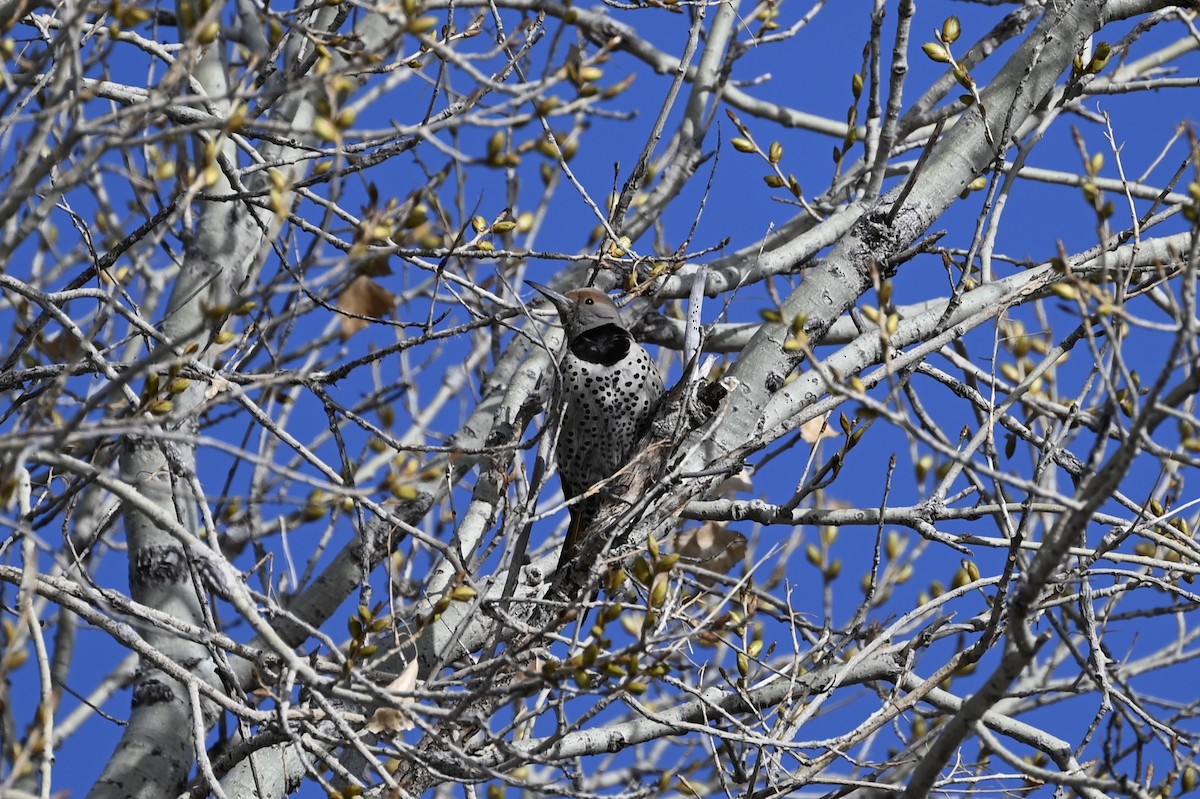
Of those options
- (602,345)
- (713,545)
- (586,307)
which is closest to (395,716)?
(713,545)

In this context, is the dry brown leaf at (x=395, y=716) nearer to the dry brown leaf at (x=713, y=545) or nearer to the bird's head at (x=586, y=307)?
the dry brown leaf at (x=713, y=545)

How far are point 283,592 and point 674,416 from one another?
2.39 meters

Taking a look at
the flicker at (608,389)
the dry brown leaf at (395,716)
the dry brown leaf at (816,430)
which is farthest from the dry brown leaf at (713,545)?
the dry brown leaf at (395,716)

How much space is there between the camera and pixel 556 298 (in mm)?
5332

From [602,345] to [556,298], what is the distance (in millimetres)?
646

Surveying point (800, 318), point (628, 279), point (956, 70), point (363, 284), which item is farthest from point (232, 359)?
point (956, 70)

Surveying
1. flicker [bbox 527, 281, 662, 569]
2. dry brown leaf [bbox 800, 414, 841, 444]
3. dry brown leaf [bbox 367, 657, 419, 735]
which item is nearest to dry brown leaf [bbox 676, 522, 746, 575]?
dry brown leaf [bbox 800, 414, 841, 444]

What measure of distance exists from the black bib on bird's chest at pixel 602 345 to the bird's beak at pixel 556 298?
1.39 ft

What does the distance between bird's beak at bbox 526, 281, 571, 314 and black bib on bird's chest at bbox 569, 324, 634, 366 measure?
423 millimetres

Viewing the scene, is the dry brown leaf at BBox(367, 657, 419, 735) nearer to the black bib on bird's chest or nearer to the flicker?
the flicker

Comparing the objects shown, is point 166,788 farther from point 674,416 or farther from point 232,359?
point 674,416

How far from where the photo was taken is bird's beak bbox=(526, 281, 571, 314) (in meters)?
5.33

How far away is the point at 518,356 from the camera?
5.71 meters

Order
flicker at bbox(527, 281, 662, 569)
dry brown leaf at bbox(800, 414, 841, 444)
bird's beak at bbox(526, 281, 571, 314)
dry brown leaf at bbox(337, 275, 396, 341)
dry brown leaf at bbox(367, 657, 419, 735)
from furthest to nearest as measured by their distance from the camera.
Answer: flicker at bbox(527, 281, 662, 569), bird's beak at bbox(526, 281, 571, 314), dry brown leaf at bbox(800, 414, 841, 444), dry brown leaf at bbox(367, 657, 419, 735), dry brown leaf at bbox(337, 275, 396, 341)
